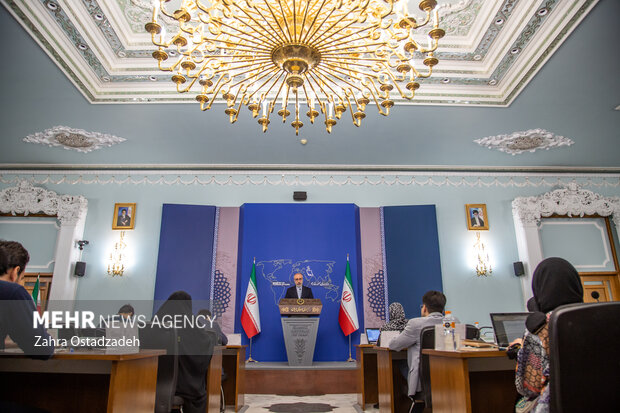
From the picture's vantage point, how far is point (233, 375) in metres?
4.75

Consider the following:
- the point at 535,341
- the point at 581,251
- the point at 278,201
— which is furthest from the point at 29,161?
the point at 581,251

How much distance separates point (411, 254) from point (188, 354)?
5297mm

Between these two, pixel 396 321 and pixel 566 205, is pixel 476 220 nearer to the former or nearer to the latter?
pixel 566 205

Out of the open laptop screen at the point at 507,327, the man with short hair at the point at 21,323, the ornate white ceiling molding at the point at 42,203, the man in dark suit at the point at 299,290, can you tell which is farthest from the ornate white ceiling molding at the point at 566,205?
the ornate white ceiling molding at the point at 42,203

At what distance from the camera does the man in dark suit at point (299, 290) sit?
689cm

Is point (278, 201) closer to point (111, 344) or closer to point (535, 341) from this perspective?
point (111, 344)

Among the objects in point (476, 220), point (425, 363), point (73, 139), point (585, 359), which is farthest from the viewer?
point (476, 220)

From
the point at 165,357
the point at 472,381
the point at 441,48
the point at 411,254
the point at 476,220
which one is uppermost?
the point at 441,48

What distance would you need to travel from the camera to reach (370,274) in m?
7.41

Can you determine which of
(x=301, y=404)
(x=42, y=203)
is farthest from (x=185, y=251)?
(x=301, y=404)

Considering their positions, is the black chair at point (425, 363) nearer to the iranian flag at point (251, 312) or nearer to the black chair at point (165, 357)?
the black chair at point (165, 357)

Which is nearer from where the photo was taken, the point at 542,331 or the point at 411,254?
the point at 542,331

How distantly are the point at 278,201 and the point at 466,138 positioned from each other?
358 centimetres

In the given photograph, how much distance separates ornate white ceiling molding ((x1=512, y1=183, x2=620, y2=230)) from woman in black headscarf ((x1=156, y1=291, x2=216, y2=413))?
675cm
